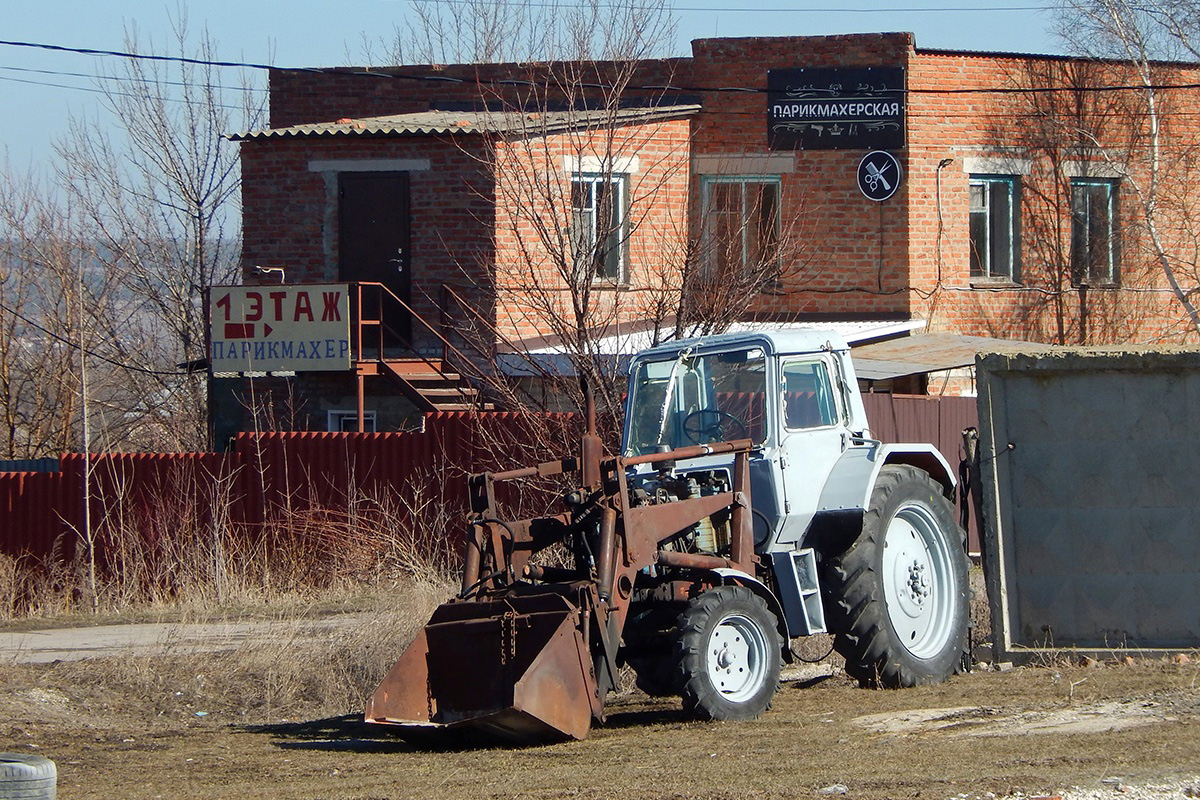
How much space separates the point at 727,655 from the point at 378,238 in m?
14.5

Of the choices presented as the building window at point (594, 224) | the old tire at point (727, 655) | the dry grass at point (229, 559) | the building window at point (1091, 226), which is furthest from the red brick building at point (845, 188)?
the old tire at point (727, 655)

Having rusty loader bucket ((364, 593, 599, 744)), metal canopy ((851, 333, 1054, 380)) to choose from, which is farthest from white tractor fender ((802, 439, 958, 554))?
metal canopy ((851, 333, 1054, 380))

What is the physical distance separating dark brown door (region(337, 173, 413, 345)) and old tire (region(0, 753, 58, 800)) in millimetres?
15172

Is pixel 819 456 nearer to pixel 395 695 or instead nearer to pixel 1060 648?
pixel 1060 648

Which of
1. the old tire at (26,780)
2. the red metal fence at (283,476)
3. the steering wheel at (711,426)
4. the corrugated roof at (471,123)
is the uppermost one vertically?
the corrugated roof at (471,123)

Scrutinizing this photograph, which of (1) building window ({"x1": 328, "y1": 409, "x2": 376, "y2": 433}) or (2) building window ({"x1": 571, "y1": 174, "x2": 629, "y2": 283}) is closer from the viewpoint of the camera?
(2) building window ({"x1": 571, "y1": 174, "x2": 629, "y2": 283})

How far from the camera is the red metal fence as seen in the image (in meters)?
17.5

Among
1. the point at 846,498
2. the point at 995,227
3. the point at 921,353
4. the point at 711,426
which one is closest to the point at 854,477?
the point at 846,498

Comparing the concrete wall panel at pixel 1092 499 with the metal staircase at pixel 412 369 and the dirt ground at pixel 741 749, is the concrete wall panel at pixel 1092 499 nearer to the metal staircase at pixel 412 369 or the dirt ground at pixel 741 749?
the dirt ground at pixel 741 749

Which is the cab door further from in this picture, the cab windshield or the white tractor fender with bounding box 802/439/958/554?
the cab windshield

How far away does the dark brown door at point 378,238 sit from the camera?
21.8 metres

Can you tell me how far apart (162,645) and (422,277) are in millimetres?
9802

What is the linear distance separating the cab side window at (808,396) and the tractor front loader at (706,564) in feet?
0.04

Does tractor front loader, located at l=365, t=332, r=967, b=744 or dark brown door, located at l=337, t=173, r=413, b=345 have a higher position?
dark brown door, located at l=337, t=173, r=413, b=345
